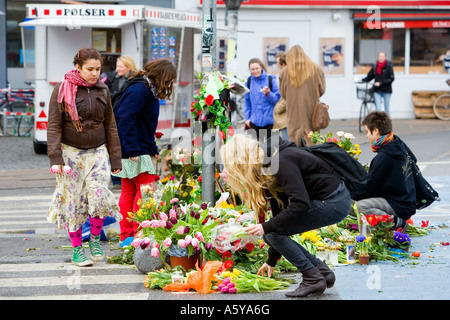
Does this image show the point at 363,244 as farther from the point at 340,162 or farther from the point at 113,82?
the point at 113,82

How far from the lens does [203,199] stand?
713 centimetres

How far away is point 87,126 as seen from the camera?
697 cm

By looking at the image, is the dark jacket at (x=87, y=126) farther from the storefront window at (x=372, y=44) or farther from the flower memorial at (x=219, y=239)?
the storefront window at (x=372, y=44)

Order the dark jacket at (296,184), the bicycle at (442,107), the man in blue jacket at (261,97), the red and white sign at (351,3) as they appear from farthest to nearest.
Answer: the red and white sign at (351,3) → the bicycle at (442,107) → the man in blue jacket at (261,97) → the dark jacket at (296,184)

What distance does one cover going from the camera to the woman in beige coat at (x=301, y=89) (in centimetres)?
1020

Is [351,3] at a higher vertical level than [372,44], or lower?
higher

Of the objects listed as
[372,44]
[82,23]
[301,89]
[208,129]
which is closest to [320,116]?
[301,89]

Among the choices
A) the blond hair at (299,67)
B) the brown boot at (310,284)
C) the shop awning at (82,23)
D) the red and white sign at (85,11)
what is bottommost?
the brown boot at (310,284)

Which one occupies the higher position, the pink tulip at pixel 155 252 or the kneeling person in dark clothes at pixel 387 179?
the kneeling person in dark clothes at pixel 387 179

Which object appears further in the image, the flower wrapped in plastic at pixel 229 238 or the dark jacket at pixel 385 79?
the dark jacket at pixel 385 79

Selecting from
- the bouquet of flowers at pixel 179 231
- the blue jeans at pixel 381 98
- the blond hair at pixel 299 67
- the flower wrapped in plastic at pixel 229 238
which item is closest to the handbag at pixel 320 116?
the blond hair at pixel 299 67

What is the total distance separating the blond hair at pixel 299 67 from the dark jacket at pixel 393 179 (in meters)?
3.03

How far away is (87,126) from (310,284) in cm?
241

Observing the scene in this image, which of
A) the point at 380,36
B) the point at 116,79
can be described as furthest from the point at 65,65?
the point at 380,36
